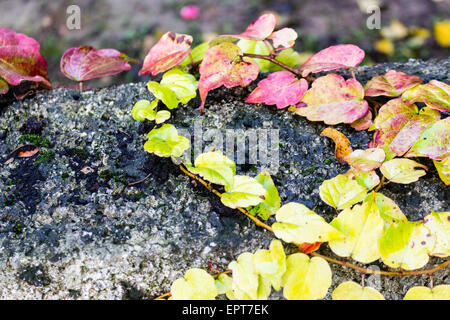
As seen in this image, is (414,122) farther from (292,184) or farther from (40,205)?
(40,205)

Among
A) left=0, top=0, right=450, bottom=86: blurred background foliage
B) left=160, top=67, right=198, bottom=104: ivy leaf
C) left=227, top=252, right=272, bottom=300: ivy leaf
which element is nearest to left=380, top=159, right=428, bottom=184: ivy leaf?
left=227, top=252, right=272, bottom=300: ivy leaf

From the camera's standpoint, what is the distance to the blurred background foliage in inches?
97.7

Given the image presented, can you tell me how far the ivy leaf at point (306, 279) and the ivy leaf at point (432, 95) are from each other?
1.57 ft

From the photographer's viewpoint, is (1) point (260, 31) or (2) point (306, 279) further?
(1) point (260, 31)

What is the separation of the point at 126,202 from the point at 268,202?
322mm

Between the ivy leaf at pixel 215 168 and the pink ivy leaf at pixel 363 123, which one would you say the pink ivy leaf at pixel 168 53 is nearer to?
the ivy leaf at pixel 215 168

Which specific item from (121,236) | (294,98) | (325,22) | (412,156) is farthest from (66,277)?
(325,22)

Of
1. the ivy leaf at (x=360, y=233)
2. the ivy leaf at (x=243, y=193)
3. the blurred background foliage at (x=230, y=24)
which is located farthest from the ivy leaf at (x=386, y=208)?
the blurred background foliage at (x=230, y=24)

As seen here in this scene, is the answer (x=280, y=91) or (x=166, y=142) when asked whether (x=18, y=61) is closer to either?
(x=166, y=142)

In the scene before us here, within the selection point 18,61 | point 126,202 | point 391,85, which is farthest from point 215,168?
point 18,61

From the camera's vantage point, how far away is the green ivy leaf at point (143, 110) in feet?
3.45

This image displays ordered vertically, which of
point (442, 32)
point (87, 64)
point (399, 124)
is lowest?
point (442, 32)

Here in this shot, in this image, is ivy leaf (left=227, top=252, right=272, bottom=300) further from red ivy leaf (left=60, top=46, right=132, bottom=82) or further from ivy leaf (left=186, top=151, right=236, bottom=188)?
red ivy leaf (left=60, top=46, right=132, bottom=82)

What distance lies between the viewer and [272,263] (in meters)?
0.83
